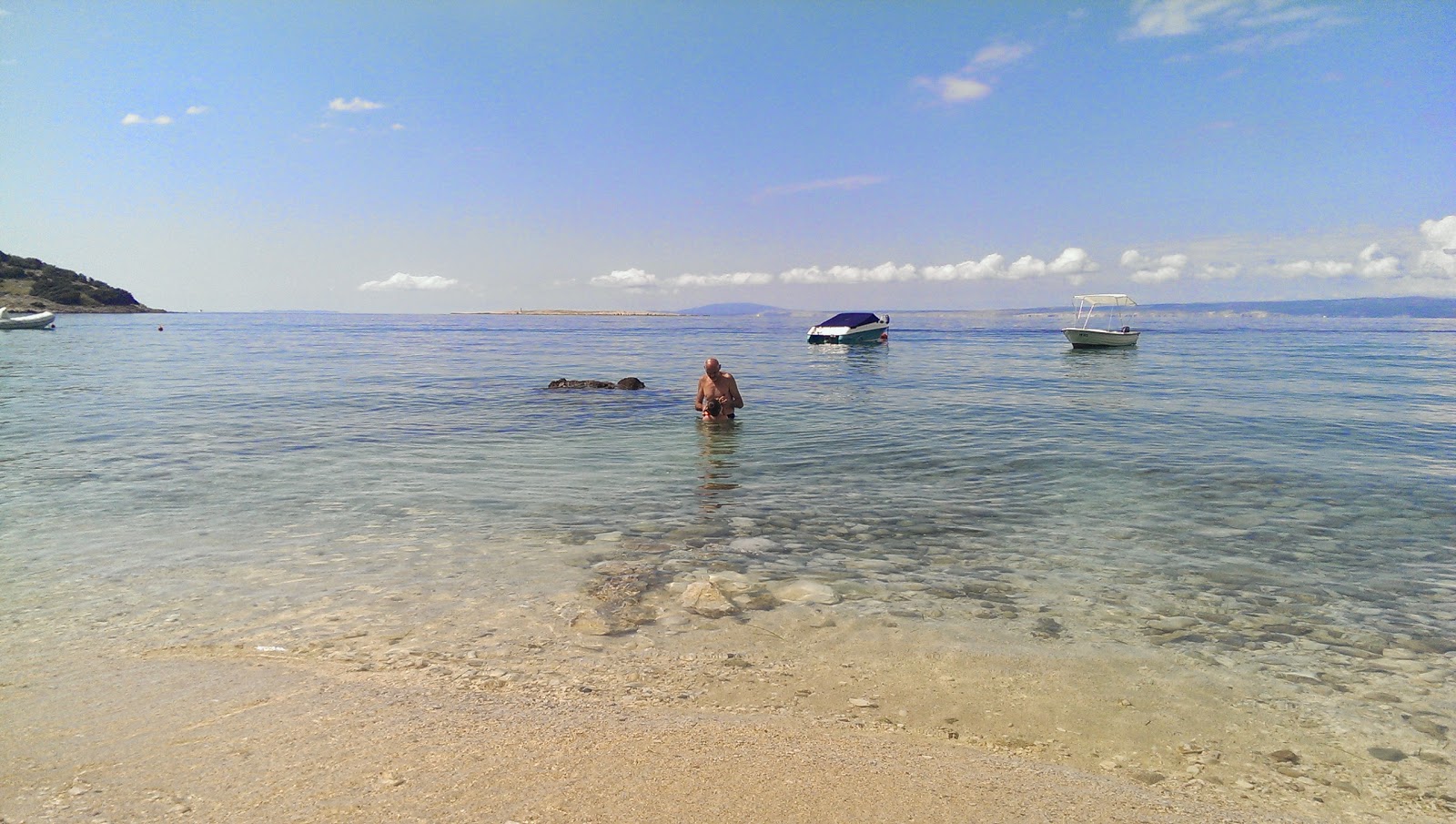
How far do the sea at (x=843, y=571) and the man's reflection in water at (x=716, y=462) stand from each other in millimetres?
97

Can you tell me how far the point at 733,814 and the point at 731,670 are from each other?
1836 mm

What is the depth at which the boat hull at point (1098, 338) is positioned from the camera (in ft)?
177

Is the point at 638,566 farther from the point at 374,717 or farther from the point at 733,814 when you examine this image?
the point at 733,814

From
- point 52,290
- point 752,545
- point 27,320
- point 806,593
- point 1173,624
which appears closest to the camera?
point 1173,624

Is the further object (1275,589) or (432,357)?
(432,357)

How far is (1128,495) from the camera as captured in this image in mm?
11875

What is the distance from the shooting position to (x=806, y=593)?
279 inches

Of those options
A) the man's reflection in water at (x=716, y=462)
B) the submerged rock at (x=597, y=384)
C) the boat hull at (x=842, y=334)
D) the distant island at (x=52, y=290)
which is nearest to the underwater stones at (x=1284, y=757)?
the man's reflection in water at (x=716, y=462)

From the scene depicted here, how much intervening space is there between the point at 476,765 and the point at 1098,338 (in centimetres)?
5853

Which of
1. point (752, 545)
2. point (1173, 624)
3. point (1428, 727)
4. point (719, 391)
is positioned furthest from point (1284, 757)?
point (719, 391)

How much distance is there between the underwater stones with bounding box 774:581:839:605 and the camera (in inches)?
270

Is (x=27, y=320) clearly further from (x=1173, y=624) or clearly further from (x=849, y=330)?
(x=1173, y=624)

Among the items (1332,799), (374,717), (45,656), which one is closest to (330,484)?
(45,656)

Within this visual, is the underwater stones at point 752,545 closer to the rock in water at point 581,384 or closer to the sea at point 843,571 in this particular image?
the sea at point 843,571
